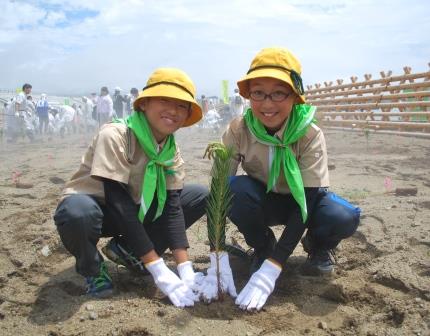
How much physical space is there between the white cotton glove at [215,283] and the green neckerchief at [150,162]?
42 cm

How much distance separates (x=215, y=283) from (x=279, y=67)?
1124mm

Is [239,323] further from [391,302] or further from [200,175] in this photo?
[200,175]

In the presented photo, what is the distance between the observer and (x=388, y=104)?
11430 mm

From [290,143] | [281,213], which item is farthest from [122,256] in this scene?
[290,143]

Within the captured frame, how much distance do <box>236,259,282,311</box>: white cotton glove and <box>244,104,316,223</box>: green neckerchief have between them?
31 cm

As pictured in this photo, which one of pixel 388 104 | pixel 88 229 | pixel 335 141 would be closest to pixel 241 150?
pixel 88 229

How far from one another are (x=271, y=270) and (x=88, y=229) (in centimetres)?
93

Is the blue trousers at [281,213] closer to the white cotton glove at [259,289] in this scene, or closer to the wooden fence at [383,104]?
the white cotton glove at [259,289]

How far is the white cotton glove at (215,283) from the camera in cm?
198

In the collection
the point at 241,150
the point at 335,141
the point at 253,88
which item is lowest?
the point at 335,141

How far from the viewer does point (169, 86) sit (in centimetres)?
207

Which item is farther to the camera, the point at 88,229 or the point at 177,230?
the point at 177,230

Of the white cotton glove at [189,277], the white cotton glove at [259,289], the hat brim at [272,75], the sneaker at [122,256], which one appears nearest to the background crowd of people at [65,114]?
the sneaker at [122,256]

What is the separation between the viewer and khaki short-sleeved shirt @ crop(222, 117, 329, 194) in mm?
2125
